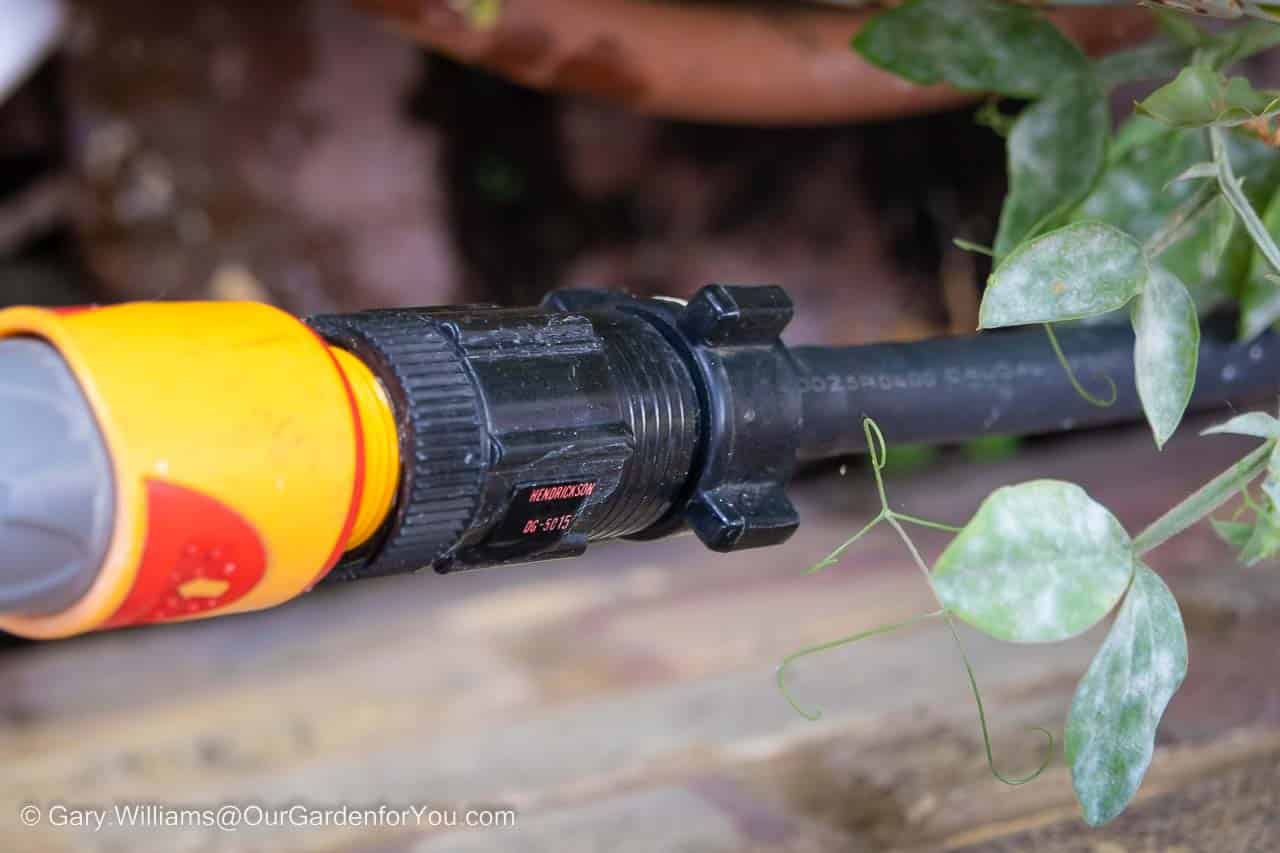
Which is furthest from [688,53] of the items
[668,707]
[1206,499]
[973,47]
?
[1206,499]

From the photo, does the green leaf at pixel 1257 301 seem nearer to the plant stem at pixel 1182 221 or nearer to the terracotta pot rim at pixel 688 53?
the plant stem at pixel 1182 221

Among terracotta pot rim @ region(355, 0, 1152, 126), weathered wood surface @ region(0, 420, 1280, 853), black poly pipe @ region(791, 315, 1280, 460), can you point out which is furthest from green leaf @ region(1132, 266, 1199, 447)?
terracotta pot rim @ region(355, 0, 1152, 126)

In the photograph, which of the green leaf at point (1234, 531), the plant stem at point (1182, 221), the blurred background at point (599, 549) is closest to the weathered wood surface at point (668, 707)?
the blurred background at point (599, 549)

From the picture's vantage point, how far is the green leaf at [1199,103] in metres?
0.40

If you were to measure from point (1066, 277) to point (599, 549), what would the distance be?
81cm

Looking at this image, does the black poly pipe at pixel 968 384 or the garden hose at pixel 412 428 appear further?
the black poly pipe at pixel 968 384

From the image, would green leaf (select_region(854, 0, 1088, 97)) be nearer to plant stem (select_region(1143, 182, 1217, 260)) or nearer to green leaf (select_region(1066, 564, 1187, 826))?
plant stem (select_region(1143, 182, 1217, 260))

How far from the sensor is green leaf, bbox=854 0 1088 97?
0.55 meters

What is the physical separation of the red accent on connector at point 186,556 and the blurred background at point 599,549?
14.0 inches

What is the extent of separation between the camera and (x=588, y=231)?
1226mm

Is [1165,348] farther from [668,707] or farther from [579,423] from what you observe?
[668,707]

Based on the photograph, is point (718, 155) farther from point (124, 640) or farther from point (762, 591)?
point (124, 640)

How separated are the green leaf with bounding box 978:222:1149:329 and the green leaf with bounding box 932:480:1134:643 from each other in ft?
0.21

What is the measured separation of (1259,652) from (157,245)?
0.91 metres
